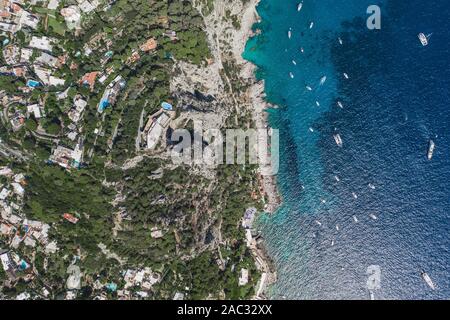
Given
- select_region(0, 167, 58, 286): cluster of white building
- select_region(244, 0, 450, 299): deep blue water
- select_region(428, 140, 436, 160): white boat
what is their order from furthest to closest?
1. select_region(244, 0, 450, 299): deep blue water
2. select_region(428, 140, 436, 160): white boat
3. select_region(0, 167, 58, 286): cluster of white building

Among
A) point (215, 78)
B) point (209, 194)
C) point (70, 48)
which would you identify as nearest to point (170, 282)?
point (209, 194)

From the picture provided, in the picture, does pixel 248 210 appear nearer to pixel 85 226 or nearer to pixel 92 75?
pixel 85 226

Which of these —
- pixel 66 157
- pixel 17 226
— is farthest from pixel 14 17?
pixel 17 226

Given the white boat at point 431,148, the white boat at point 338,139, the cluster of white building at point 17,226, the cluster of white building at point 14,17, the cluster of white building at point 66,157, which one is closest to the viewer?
the cluster of white building at point 17,226

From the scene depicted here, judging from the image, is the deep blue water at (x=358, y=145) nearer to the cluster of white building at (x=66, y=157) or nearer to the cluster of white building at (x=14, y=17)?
the cluster of white building at (x=66, y=157)

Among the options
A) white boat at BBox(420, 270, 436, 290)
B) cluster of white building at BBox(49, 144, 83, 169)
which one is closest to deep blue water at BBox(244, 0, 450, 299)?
white boat at BBox(420, 270, 436, 290)

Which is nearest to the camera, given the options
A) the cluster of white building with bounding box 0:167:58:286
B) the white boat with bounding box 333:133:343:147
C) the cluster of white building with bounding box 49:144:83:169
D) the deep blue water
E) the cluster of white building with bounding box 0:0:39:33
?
the cluster of white building with bounding box 0:167:58:286

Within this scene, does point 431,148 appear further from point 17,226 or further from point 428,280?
point 17,226

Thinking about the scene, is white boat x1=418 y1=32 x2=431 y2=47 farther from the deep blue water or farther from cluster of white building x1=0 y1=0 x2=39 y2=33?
cluster of white building x1=0 y1=0 x2=39 y2=33

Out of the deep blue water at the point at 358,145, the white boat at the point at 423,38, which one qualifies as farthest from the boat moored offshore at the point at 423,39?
the deep blue water at the point at 358,145
